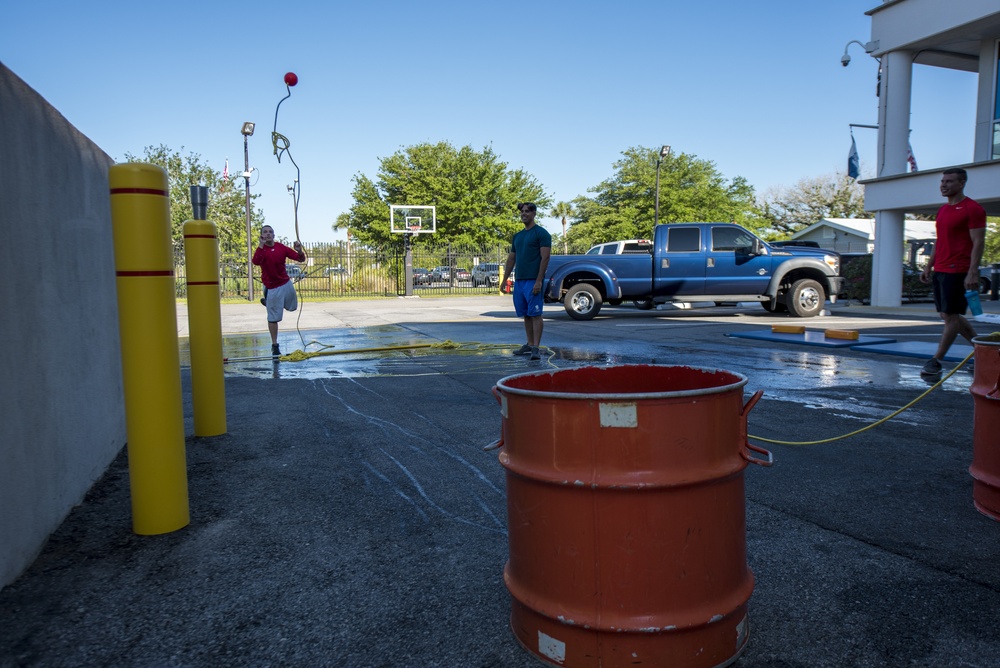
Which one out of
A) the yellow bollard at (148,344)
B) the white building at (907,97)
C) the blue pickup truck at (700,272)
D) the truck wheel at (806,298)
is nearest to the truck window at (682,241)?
the blue pickup truck at (700,272)

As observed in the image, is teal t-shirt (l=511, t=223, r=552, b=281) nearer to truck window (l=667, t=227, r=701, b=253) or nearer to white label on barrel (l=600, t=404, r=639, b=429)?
white label on barrel (l=600, t=404, r=639, b=429)

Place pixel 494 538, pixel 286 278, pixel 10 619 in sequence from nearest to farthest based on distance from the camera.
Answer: pixel 10 619 < pixel 494 538 < pixel 286 278

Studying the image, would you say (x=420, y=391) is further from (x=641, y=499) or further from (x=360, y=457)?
(x=641, y=499)

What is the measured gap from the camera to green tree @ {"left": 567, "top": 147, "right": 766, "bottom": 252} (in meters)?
53.4

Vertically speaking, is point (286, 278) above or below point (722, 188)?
below

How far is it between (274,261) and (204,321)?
17.3 feet

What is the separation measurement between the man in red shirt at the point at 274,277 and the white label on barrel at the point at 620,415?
8.47m

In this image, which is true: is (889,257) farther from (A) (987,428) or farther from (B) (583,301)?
(A) (987,428)

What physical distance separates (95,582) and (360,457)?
75.2 inches

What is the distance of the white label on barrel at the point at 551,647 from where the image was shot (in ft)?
6.96

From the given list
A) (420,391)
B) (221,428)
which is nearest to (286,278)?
(420,391)

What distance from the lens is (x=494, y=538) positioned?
3.17 metres

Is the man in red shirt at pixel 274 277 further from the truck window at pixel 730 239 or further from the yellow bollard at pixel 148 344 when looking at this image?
the truck window at pixel 730 239

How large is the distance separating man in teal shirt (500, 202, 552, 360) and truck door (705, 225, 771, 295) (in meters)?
8.60
